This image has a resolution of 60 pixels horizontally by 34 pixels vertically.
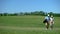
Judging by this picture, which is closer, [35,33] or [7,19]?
[35,33]

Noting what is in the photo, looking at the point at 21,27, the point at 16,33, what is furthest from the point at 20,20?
the point at 16,33

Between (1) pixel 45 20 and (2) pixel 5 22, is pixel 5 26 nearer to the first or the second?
(2) pixel 5 22

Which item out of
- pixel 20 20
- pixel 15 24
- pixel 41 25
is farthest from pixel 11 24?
pixel 41 25

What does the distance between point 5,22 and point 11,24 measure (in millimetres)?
347

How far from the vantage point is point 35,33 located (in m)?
7.76

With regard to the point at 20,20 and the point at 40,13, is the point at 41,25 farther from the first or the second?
the point at 40,13

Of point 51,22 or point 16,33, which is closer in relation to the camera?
point 16,33

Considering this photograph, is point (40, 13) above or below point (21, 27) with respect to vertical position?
above

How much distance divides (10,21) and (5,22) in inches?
24.3

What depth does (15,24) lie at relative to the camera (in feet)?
31.4

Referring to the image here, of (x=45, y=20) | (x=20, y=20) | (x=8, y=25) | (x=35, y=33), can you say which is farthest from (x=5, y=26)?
(x=35, y=33)

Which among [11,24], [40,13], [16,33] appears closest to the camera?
[16,33]

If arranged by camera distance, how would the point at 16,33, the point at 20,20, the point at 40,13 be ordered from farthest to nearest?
the point at 20,20 < the point at 40,13 < the point at 16,33

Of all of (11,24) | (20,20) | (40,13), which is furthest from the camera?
(20,20)
